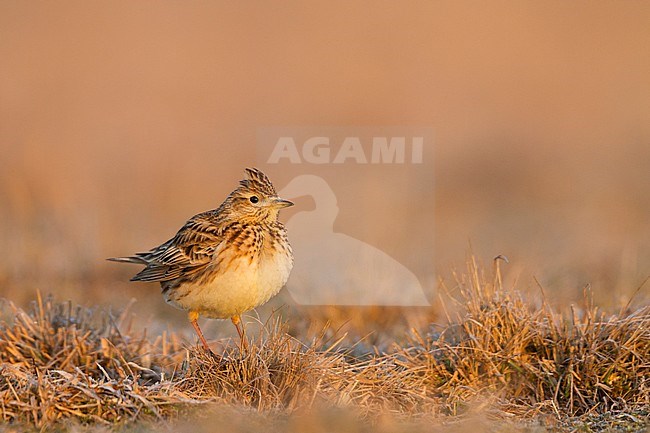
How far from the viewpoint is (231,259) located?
5.77 meters

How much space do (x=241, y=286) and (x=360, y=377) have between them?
83 centimetres

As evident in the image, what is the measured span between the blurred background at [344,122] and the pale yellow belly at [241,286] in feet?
5.39

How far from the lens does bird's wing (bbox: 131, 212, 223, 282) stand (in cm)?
593

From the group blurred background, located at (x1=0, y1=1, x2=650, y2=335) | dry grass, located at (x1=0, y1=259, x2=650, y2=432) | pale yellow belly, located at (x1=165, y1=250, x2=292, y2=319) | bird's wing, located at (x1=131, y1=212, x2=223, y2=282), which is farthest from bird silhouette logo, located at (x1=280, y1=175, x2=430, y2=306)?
pale yellow belly, located at (x1=165, y1=250, x2=292, y2=319)

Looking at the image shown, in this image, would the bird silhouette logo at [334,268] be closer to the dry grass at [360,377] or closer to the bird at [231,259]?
the dry grass at [360,377]

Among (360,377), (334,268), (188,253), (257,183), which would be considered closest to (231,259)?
(188,253)

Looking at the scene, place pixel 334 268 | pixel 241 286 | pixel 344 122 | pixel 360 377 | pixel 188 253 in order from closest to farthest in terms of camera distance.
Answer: pixel 360 377, pixel 241 286, pixel 188 253, pixel 334 268, pixel 344 122

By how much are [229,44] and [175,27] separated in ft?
4.69

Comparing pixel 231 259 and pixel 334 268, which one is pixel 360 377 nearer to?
pixel 231 259

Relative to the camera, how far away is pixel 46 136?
54.3 ft

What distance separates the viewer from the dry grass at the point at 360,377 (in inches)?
201

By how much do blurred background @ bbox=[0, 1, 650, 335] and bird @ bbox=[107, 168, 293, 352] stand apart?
1.41 meters

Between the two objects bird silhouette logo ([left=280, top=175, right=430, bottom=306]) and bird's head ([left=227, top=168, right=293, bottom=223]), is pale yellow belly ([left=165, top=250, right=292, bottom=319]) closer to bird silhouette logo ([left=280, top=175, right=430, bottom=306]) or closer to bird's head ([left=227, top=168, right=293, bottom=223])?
bird's head ([left=227, top=168, right=293, bottom=223])

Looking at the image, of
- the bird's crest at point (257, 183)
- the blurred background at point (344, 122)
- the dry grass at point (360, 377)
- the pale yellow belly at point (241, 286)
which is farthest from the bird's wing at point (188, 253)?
the blurred background at point (344, 122)
